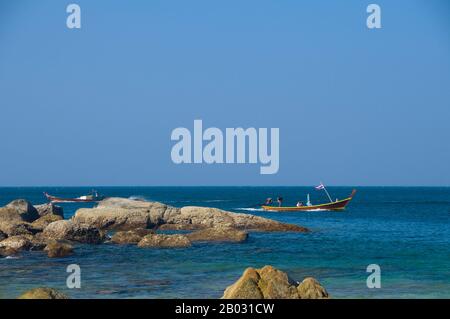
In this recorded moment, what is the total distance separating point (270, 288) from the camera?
58.4 feet

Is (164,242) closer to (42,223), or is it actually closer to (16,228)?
(16,228)

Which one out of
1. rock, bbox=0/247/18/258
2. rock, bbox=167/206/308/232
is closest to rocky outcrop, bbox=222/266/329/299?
rock, bbox=0/247/18/258

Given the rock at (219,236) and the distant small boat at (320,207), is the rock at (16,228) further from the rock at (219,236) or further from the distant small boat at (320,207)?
the distant small boat at (320,207)

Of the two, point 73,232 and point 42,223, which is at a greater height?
point 42,223

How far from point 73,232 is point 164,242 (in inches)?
256

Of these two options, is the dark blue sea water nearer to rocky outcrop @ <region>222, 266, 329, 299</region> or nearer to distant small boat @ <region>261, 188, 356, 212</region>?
rocky outcrop @ <region>222, 266, 329, 299</region>

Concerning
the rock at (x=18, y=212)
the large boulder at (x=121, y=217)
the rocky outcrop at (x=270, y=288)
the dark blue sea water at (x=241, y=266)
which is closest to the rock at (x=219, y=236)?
the dark blue sea water at (x=241, y=266)

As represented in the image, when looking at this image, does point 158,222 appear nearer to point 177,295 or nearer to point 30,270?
point 30,270

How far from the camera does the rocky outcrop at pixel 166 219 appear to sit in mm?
47031

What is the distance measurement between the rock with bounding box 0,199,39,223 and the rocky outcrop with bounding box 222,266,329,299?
2788 centimetres

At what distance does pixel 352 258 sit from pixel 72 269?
614 inches

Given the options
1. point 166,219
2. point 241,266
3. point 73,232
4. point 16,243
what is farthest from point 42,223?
point 241,266

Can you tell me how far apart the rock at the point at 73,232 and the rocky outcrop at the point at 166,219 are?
24.6ft
